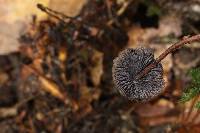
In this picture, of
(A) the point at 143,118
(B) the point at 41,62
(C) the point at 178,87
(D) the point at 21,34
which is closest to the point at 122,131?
(A) the point at 143,118

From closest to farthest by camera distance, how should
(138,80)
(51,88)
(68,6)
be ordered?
(138,80) < (68,6) < (51,88)

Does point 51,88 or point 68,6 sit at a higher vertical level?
point 68,6

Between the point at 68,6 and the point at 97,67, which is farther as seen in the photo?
the point at 97,67

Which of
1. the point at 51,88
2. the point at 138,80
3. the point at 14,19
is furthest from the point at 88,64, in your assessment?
the point at 138,80

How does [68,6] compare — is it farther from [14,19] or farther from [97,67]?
[97,67]

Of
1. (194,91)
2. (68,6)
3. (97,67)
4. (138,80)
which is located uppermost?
(68,6)

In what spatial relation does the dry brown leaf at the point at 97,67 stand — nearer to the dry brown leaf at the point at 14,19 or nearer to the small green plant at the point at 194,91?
the dry brown leaf at the point at 14,19

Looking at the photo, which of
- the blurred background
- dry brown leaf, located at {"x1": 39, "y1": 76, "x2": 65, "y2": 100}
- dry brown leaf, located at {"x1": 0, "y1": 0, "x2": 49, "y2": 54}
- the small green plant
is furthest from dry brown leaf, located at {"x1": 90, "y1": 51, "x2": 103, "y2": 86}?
the small green plant

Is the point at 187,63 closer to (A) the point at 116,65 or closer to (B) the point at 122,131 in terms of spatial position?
(B) the point at 122,131
